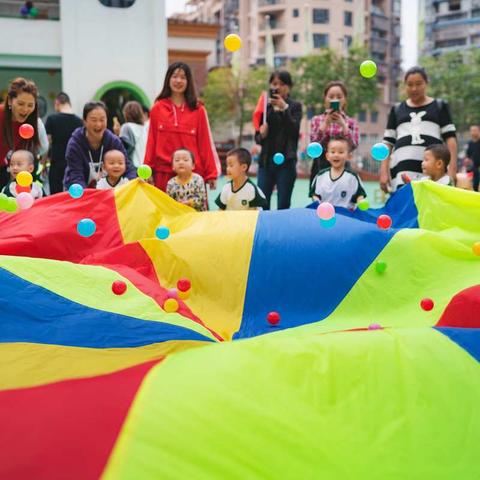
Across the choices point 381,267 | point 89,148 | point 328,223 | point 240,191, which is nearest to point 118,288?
point 328,223

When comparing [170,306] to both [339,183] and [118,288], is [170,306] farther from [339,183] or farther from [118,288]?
[339,183]

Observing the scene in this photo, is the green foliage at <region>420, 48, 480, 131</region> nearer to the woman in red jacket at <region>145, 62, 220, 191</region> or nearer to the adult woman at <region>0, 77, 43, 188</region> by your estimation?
the woman in red jacket at <region>145, 62, 220, 191</region>

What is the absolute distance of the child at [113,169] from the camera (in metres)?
3.43

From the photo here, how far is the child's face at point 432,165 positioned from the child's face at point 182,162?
49.6 inches

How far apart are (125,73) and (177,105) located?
8603 millimetres

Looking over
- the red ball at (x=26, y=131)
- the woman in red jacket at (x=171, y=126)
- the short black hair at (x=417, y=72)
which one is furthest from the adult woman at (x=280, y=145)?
the red ball at (x=26, y=131)

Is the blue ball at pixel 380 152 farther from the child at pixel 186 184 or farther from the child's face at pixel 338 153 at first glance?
the child at pixel 186 184

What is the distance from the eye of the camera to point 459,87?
2295 centimetres

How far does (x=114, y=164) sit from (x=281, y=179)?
3.93 feet

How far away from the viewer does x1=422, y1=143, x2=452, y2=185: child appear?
135 inches

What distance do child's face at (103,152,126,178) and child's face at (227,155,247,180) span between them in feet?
1.92

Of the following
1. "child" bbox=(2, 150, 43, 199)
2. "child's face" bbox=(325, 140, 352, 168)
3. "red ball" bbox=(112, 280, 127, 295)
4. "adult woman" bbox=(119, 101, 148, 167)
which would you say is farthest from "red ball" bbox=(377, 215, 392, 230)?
"adult woman" bbox=(119, 101, 148, 167)

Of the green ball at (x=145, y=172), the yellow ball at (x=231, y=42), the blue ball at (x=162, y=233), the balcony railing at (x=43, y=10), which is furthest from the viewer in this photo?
the balcony railing at (x=43, y=10)

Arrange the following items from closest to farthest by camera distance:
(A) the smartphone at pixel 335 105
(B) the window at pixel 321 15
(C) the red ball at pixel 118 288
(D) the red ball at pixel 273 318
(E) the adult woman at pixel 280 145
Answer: (C) the red ball at pixel 118 288 < (D) the red ball at pixel 273 318 < (A) the smartphone at pixel 335 105 < (E) the adult woman at pixel 280 145 < (B) the window at pixel 321 15
